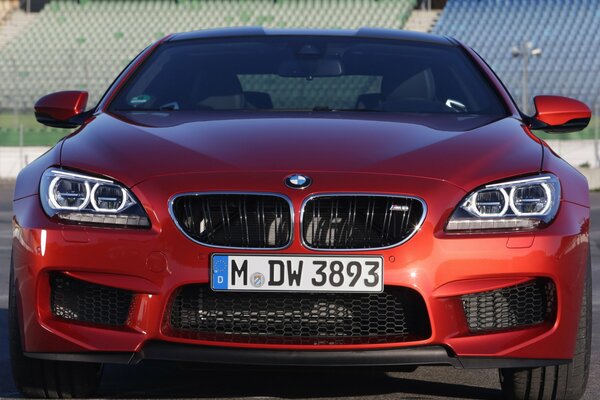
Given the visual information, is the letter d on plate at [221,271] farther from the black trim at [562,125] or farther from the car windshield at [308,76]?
the black trim at [562,125]

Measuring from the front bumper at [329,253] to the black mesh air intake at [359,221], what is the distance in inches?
1.4

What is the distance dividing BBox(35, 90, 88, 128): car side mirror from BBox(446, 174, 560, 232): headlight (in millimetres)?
1807

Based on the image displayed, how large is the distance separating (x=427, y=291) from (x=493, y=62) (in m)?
31.7

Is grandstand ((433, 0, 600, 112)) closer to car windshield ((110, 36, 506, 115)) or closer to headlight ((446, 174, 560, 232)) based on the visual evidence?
car windshield ((110, 36, 506, 115))

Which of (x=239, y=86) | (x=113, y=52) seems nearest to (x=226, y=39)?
(x=239, y=86)

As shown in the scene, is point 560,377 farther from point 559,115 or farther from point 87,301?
point 87,301

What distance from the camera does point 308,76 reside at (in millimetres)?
5320

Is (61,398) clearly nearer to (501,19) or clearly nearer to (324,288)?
(324,288)

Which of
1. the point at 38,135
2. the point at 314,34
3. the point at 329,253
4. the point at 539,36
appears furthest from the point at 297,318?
the point at 539,36

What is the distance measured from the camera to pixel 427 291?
3787 millimetres

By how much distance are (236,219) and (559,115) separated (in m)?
1.70

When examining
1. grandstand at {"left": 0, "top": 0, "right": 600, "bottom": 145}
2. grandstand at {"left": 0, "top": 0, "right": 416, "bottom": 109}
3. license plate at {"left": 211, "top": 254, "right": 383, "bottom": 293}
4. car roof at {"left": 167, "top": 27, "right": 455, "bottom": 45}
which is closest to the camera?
license plate at {"left": 211, "top": 254, "right": 383, "bottom": 293}

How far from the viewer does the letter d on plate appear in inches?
148

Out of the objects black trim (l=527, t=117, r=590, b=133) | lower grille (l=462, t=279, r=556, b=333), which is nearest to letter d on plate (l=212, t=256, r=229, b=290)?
lower grille (l=462, t=279, r=556, b=333)
